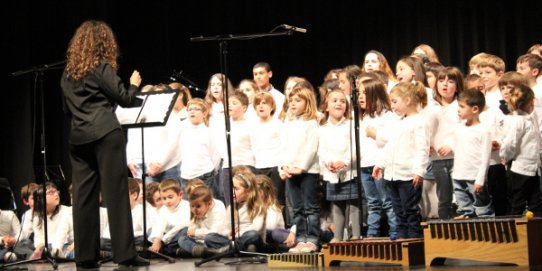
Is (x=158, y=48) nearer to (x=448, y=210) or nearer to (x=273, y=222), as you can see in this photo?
(x=273, y=222)

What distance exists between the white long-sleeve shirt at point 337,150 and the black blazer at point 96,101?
194 cm

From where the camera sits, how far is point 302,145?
6.86 metres

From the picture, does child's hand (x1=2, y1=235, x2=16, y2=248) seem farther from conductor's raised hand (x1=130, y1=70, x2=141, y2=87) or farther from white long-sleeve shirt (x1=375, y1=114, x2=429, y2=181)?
white long-sleeve shirt (x1=375, y1=114, x2=429, y2=181)

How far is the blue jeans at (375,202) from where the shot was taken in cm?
667

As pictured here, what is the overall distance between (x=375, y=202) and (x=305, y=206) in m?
0.59

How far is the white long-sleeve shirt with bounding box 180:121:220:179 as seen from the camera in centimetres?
812

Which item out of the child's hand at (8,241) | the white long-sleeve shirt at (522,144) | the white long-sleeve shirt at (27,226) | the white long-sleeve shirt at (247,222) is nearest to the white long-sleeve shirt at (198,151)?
the white long-sleeve shirt at (247,222)

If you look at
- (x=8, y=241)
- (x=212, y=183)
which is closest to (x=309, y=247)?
(x=212, y=183)

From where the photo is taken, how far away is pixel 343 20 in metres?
10.2

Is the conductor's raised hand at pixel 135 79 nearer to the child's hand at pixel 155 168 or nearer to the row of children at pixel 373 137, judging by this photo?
the row of children at pixel 373 137

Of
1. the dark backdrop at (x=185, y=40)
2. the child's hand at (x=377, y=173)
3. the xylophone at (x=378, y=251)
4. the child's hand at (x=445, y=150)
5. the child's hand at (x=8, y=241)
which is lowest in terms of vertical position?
the child's hand at (x=8, y=241)

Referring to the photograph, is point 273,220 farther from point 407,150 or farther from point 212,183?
point 407,150

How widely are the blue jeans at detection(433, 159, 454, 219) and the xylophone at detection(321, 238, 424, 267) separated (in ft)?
4.24

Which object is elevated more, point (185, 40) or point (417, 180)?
point (185, 40)
